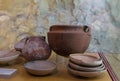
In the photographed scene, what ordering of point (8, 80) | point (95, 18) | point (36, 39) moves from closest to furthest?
point (8, 80) → point (36, 39) → point (95, 18)

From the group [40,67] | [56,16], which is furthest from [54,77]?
[56,16]

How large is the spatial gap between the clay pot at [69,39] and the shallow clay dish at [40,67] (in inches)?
4.8

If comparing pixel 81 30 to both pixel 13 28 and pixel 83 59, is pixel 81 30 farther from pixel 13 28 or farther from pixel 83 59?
pixel 13 28

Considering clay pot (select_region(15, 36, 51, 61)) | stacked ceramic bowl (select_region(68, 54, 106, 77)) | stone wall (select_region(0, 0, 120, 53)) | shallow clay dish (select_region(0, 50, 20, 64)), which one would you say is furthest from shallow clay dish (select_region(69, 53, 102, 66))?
stone wall (select_region(0, 0, 120, 53))

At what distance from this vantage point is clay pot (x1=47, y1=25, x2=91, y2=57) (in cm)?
113

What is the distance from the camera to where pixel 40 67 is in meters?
1.01

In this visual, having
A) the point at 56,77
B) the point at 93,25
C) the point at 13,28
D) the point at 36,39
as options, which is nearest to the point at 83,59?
the point at 56,77

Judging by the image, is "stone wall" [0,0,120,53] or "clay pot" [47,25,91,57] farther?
"stone wall" [0,0,120,53]

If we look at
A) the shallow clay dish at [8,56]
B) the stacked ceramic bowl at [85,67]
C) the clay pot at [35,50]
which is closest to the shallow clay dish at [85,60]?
the stacked ceramic bowl at [85,67]

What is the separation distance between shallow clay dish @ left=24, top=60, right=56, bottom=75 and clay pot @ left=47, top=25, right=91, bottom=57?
0.40 feet

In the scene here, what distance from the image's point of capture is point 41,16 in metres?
1.67

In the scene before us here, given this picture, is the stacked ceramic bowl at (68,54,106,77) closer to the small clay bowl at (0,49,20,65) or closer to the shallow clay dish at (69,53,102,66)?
the shallow clay dish at (69,53,102,66)

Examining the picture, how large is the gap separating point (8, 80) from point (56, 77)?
189 millimetres

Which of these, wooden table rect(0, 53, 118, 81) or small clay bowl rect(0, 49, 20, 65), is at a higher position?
small clay bowl rect(0, 49, 20, 65)
